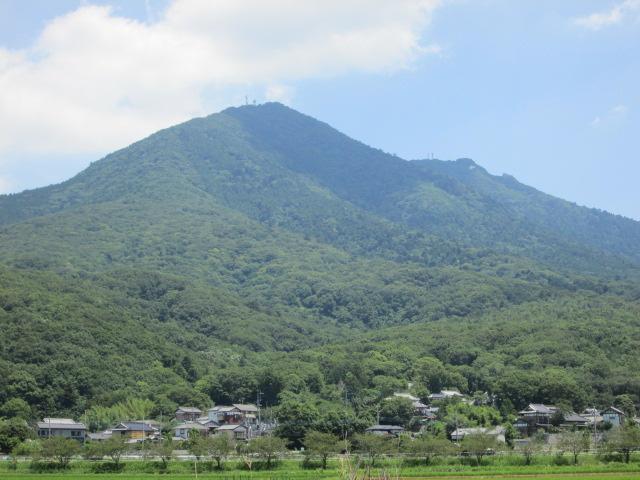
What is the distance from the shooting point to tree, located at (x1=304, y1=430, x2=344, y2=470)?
173 feet

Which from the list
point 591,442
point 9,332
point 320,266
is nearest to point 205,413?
point 9,332

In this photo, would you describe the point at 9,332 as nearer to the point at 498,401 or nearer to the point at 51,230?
the point at 498,401

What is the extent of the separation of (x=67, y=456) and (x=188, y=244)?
128702 millimetres

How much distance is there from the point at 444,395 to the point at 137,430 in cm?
3170

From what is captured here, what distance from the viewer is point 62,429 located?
7106 cm

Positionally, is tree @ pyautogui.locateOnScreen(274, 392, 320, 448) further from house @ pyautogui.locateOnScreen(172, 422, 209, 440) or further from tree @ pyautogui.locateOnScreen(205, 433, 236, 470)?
tree @ pyautogui.locateOnScreen(205, 433, 236, 470)

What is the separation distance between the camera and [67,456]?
53.7 metres

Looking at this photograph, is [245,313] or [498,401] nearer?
[498,401]

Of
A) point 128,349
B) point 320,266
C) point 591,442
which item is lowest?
point 591,442

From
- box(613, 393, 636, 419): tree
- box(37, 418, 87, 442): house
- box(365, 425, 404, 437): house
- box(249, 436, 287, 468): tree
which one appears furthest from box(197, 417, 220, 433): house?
box(613, 393, 636, 419): tree

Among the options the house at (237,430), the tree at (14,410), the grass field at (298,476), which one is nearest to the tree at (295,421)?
the house at (237,430)

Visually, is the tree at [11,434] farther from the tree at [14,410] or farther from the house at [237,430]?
the house at [237,430]

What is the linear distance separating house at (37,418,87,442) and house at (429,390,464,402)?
34.1 meters

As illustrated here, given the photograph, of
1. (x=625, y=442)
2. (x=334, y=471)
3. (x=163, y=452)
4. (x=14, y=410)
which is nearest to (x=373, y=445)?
(x=334, y=471)
